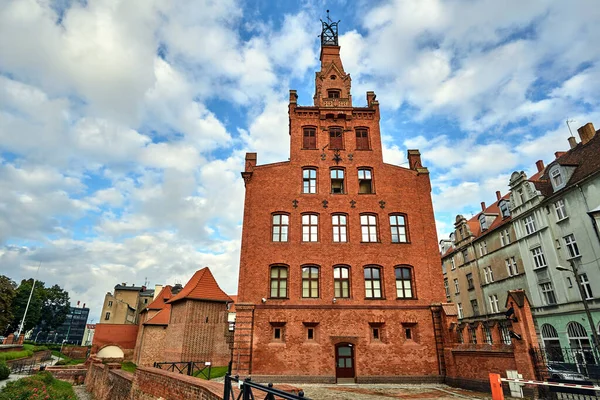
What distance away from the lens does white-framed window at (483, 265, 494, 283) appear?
32.6 metres

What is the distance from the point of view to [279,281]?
2056 cm

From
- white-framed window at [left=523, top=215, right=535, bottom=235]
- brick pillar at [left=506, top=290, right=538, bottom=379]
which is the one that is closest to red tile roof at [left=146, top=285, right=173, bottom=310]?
brick pillar at [left=506, top=290, right=538, bottom=379]

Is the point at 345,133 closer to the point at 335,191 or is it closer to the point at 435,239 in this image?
the point at 335,191

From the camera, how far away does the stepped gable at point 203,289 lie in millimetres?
30750

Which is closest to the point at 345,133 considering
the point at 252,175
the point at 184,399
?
the point at 252,175

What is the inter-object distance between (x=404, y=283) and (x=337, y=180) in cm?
822

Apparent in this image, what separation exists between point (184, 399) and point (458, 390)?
1364cm

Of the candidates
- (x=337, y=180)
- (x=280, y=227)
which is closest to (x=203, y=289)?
(x=280, y=227)

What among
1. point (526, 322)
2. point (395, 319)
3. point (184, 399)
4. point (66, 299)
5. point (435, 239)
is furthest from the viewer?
point (66, 299)

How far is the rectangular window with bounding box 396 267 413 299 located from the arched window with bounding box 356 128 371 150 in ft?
30.0

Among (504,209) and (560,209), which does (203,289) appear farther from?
(560,209)

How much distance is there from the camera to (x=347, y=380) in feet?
61.8

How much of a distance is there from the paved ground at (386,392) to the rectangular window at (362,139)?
1552cm

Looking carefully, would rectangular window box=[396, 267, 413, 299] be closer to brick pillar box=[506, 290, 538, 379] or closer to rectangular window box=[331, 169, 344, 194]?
rectangular window box=[331, 169, 344, 194]
